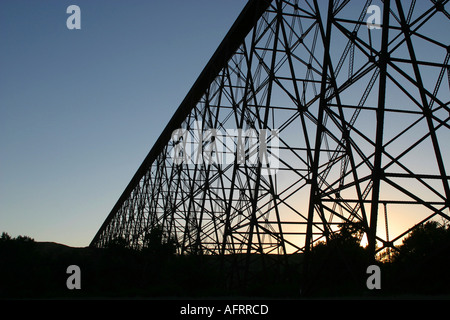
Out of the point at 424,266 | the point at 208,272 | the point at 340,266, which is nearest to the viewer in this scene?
the point at 424,266

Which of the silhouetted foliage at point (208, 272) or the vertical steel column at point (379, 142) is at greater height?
the vertical steel column at point (379, 142)

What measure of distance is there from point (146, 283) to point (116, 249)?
338cm

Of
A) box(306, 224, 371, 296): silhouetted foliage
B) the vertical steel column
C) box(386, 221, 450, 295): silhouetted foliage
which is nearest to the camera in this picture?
the vertical steel column

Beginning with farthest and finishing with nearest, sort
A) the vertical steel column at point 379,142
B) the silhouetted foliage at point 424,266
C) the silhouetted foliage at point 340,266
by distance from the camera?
the silhouetted foliage at point 340,266 → the silhouetted foliage at point 424,266 → the vertical steel column at point 379,142

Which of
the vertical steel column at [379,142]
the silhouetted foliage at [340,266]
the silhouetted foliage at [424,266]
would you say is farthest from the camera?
the silhouetted foliage at [340,266]

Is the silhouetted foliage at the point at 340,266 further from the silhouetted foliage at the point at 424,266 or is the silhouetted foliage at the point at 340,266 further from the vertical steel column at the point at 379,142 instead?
the vertical steel column at the point at 379,142

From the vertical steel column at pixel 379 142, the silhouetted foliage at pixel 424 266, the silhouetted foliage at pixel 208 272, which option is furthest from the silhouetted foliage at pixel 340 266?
the vertical steel column at pixel 379 142

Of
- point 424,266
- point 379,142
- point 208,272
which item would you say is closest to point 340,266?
point 424,266

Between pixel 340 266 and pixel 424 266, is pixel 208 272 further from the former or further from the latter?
pixel 424 266

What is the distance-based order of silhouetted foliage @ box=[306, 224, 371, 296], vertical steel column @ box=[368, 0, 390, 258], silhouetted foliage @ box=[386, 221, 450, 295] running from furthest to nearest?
silhouetted foliage @ box=[306, 224, 371, 296]
silhouetted foliage @ box=[386, 221, 450, 295]
vertical steel column @ box=[368, 0, 390, 258]

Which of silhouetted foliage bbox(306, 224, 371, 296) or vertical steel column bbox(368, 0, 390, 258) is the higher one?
vertical steel column bbox(368, 0, 390, 258)

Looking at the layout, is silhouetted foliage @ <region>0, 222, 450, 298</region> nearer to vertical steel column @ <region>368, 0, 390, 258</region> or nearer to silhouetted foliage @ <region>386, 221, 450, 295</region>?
silhouetted foliage @ <region>386, 221, 450, 295</region>

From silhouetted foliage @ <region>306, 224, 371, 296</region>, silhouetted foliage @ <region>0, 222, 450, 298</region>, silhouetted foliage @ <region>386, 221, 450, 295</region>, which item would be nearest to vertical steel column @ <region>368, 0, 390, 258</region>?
silhouetted foliage @ <region>0, 222, 450, 298</region>
